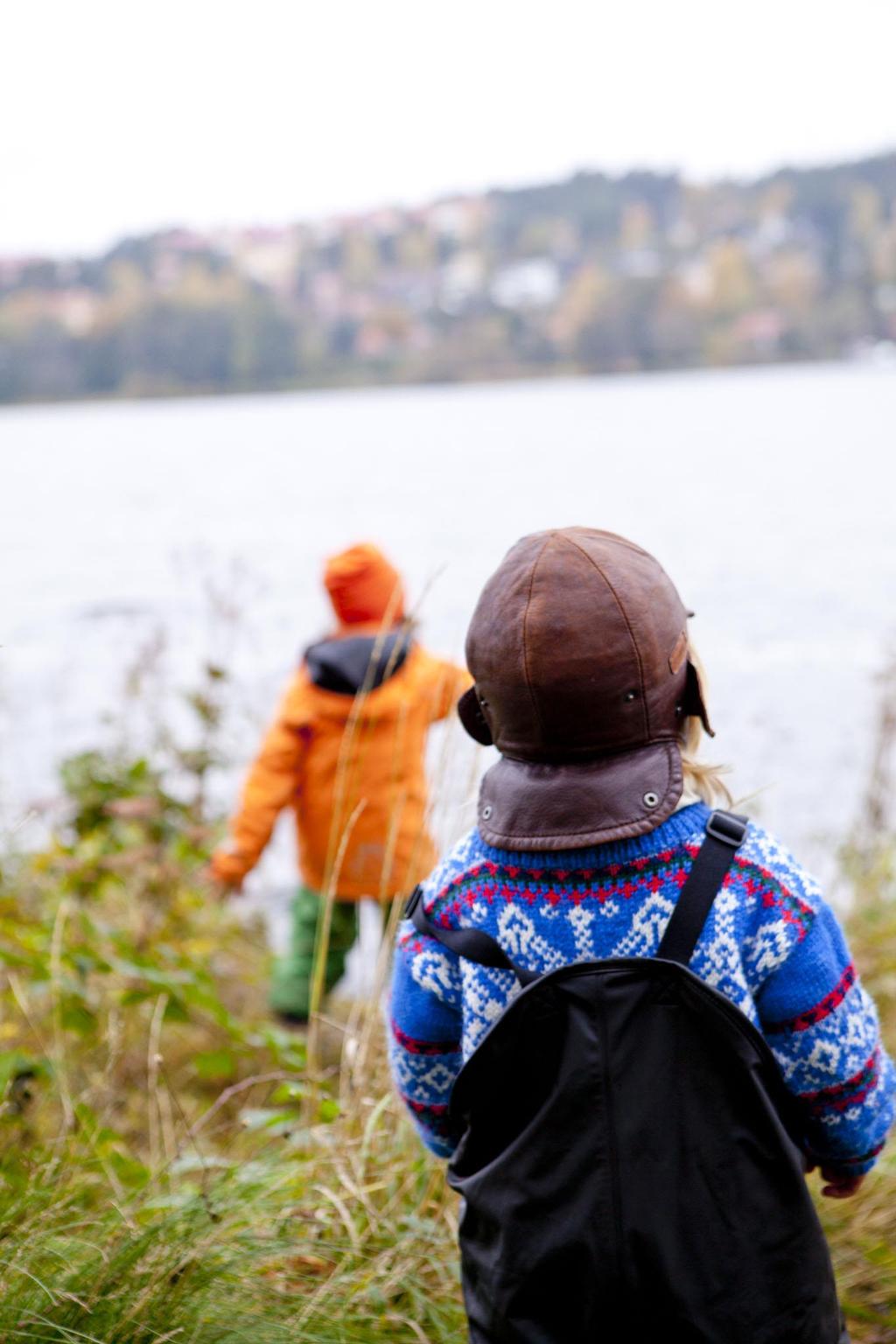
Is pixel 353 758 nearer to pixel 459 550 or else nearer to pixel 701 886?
pixel 701 886

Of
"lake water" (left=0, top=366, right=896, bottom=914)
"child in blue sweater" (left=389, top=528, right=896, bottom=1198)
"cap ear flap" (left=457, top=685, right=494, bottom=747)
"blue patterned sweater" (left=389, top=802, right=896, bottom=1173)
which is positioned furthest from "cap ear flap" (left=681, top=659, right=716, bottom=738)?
"lake water" (left=0, top=366, right=896, bottom=914)

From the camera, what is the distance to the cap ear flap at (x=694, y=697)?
5.43 ft

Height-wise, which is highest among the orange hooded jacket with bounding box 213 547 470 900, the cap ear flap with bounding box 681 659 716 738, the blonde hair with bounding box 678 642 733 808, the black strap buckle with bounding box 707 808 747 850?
the cap ear flap with bounding box 681 659 716 738

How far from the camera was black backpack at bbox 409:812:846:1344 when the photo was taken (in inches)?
56.8

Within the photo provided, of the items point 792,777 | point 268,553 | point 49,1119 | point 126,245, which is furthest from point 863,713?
point 126,245

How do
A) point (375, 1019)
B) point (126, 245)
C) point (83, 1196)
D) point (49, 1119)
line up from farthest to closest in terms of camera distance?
point (126, 245) < point (49, 1119) < point (375, 1019) < point (83, 1196)

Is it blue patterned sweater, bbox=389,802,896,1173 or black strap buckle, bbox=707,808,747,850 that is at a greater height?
black strap buckle, bbox=707,808,747,850

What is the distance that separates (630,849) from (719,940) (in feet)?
0.46

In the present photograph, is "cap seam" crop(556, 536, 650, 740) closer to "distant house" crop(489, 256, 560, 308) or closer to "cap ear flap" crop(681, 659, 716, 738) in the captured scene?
"cap ear flap" crop(681, 659, 716, 738)

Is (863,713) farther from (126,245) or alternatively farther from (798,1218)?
(126,245)

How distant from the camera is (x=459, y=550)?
611 inches

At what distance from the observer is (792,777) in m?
6.64

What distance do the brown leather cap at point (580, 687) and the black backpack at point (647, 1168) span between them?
0.50 feet

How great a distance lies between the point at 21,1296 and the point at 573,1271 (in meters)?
0.75
